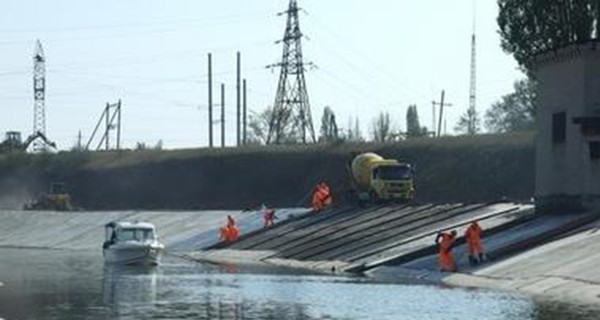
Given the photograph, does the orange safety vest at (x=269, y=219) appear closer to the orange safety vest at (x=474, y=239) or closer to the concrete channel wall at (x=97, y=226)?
the concrete channel wall at (x=97, y=226)

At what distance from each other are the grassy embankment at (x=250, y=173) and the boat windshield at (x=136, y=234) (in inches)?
1332

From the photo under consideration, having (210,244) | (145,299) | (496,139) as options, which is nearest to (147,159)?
(496,139)

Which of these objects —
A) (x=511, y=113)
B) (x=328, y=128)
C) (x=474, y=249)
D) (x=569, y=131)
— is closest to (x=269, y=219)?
(x=569, y=131)

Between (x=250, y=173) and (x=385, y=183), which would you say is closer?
(x=385, y=183)

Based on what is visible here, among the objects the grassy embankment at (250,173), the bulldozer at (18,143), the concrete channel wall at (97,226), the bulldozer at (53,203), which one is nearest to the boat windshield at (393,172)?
the concrete channel wall at (97,226)

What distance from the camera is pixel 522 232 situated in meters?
46.3

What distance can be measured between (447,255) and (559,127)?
1029 cm

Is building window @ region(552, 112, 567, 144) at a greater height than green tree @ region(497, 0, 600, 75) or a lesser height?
lesser

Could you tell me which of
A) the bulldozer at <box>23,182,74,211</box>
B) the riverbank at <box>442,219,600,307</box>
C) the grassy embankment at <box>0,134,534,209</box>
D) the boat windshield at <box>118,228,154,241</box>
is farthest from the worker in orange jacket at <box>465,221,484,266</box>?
the bulldozer at <box>23,182,74,211</box>

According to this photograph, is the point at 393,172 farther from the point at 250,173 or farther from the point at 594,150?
the point at 250,173

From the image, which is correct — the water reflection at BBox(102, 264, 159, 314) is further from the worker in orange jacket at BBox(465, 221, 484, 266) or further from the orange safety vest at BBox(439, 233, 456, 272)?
the worker in orange jacket at BBox(465, 221, 484, 266)

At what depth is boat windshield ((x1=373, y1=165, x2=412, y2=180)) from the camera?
6681cm

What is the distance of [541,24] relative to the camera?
62.0 m

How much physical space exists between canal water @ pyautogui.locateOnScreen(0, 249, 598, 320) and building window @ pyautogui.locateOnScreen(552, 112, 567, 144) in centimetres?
1225
